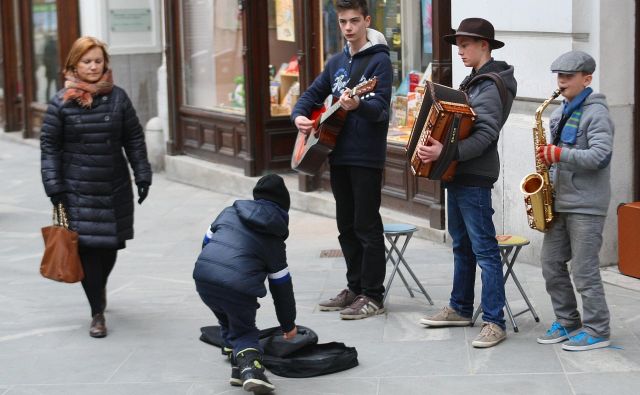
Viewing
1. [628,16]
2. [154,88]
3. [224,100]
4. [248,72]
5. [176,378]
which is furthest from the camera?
[154,88]

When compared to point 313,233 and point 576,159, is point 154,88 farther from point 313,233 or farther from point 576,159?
point 576,159

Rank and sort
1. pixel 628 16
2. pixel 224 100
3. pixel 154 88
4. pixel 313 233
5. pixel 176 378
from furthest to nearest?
1. pixel 154 88
2. pixel 224 100
3. pixel 313 233
4. pixel 628 16
5. pixel 176 378

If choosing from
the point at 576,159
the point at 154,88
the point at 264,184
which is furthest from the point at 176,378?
the point at 154,88

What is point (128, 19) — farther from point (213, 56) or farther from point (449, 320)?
point (449, 320)

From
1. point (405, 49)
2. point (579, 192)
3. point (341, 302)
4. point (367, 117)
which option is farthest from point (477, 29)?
point (405, 49)

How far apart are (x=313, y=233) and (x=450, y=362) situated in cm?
412

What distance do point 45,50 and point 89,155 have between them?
11245 millimetres

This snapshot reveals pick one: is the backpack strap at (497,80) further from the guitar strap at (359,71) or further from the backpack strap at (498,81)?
the guitar strap at (359,71)

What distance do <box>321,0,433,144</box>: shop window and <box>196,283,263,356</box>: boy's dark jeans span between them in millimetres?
4309

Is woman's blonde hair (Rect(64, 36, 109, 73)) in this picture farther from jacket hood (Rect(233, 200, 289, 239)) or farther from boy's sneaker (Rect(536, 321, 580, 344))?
boy's sneaker (Rect(536, 321, 580, 344))

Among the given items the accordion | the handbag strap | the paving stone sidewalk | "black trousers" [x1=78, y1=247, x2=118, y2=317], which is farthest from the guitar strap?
the handbag strap

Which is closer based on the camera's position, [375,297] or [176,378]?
[176,378]

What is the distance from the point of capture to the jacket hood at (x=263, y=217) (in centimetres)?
585

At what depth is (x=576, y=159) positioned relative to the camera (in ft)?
19.8
